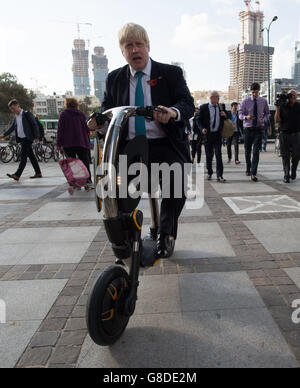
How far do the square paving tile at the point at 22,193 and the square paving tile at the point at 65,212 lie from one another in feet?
3.17

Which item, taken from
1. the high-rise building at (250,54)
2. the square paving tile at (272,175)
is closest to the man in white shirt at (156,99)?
the square paving tile at (272,175)

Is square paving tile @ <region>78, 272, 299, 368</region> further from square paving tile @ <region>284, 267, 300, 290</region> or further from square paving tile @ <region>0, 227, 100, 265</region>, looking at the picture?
square paving tile @ <region>0, 227, 100, 265</region>

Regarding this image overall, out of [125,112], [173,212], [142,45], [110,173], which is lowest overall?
[173,212]

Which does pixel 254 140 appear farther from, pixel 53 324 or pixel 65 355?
pixel 65 355

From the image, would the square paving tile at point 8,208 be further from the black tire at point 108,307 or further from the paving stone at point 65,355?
the black tire at point 108,307

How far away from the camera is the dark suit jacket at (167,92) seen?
2.31 m

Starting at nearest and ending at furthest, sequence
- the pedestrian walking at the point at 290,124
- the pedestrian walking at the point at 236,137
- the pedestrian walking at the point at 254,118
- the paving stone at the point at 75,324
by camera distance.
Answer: the paving stone at the point at 75,324, the pedestrian walking at the point at 290,124, the pedestrian walking at the point at 254,118, the pedestrian walking at the point at 236,137

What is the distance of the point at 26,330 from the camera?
205 cm

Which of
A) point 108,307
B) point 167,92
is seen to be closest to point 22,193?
point 167,92

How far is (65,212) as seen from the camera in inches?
200

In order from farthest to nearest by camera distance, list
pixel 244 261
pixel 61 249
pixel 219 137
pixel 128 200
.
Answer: pixel 219 137
pixel 61 249
pixel 244 261
pixel 128 200

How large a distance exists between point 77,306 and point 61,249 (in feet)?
4.06

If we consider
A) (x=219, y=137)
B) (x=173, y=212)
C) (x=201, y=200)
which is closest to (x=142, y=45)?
(x=173, y=212)
